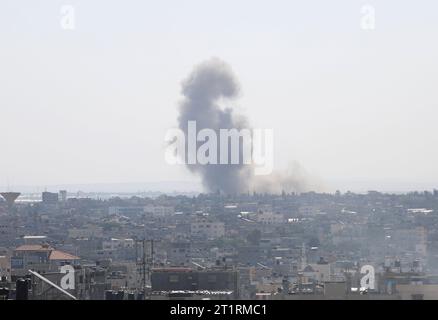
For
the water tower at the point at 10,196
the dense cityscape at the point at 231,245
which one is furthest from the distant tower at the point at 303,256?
the water tower at the point at 10,196

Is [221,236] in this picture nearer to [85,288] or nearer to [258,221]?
[258,221]

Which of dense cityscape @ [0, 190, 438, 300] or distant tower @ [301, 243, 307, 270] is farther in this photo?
distant tower @ [301, 243, 307, 270]

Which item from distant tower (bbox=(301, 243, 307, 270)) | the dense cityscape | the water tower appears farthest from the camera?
the water tower

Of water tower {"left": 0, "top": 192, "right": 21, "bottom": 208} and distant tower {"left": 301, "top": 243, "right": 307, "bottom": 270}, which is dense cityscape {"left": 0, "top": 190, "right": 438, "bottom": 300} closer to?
distant tower {"left": 301, "top": 243, "right": 307, "bottom": 270}

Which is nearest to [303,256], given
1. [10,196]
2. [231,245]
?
[231,245]

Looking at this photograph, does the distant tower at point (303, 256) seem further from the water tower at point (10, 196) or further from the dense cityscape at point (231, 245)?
the water tower at point (10, 196)

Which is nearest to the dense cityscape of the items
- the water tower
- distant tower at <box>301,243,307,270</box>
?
distant tower at <box>301,243,307,270</box>

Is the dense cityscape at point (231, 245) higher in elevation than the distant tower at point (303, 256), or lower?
higher

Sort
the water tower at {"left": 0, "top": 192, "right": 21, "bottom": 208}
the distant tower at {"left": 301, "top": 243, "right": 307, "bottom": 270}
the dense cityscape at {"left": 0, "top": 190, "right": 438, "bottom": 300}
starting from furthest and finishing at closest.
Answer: the water tower at {"left": 0, "top": 192, "right": 21, "bottom": 208} < the distant tower at {"left": 301, "top": 243, "right": 307, "bottom": 270} < the dense cityscape at {"left": 0, "top": 190, "right": 438, "bottom": 300}
